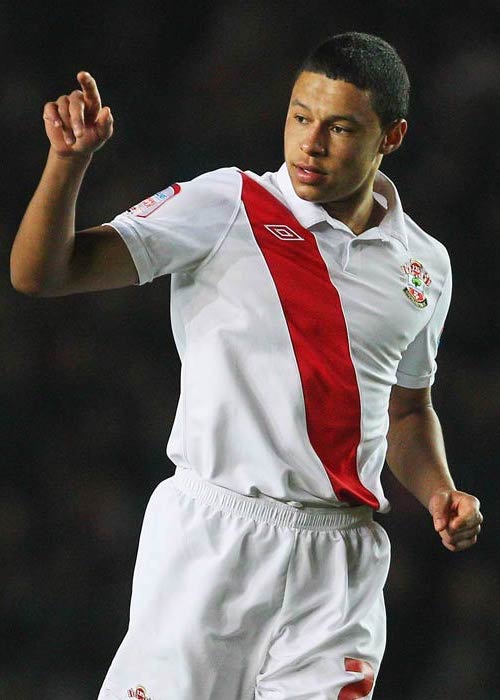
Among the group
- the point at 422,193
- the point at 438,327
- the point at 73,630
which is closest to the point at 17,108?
the point at 422,193

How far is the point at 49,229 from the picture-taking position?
1.83 m

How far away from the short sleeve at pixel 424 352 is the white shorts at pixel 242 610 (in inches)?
16.0

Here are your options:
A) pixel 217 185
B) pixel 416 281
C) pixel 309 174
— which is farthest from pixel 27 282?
pixel 416 281

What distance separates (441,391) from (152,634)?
2.17 m

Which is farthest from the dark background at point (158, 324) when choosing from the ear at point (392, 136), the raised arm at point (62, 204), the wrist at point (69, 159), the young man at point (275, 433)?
the wrist at point (69, 159)

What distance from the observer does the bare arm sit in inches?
89.3

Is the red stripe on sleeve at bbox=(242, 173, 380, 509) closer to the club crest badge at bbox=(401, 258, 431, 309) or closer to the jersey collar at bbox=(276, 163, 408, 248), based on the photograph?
the jersey collar at bbox=(276, 163, 408, 248)

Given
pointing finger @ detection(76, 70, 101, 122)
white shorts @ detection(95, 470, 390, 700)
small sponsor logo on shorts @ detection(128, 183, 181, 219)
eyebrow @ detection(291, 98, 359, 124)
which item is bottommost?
white shorts @ detection(95, 470, 390, 700)

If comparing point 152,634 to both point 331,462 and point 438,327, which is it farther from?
point 438,327

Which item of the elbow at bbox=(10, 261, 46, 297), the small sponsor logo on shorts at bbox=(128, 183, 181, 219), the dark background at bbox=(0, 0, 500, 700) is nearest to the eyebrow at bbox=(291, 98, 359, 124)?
the small sponsor logo on shorts at bbox=(128, 183, 181, 219)

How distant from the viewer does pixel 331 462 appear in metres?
2.20

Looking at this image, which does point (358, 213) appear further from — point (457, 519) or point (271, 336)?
point (457, 519)

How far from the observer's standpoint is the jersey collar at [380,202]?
7.41ft

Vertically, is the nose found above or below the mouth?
above
